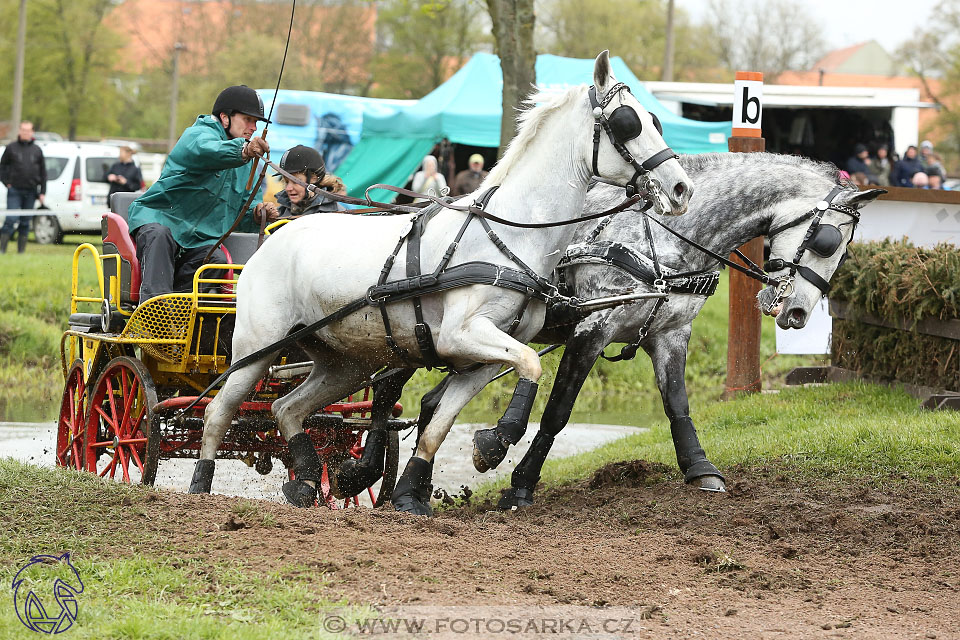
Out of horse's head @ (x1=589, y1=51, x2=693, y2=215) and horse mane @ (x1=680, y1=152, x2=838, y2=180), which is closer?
horse's head @ (x1=589, y1=51, x2=693, y2=215)

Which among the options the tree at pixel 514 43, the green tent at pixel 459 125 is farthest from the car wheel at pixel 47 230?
the tree at pixel 514 43

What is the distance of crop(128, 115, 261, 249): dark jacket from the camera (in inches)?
263

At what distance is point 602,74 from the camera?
18.0 feet

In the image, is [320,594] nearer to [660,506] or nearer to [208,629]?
[208,629]

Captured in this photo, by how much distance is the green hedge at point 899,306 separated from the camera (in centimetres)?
868

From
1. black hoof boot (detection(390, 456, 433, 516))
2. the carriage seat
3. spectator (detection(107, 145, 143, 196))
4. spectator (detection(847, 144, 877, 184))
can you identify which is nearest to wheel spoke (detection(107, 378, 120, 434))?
the carriage seat

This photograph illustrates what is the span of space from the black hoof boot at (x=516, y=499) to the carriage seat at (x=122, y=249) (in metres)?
2.51

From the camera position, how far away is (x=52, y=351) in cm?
1252

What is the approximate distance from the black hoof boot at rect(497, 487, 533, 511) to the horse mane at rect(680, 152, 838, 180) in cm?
213

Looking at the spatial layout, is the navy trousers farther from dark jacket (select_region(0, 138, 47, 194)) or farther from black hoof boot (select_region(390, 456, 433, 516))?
dark jacket (select_region(0, 138, 47, 194))

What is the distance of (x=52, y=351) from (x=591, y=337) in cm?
810

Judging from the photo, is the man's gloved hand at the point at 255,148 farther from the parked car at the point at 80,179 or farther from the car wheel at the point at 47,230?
the parked car at the point at 80,179

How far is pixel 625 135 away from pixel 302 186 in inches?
106

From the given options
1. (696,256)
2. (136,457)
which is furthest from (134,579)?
(696,256)
